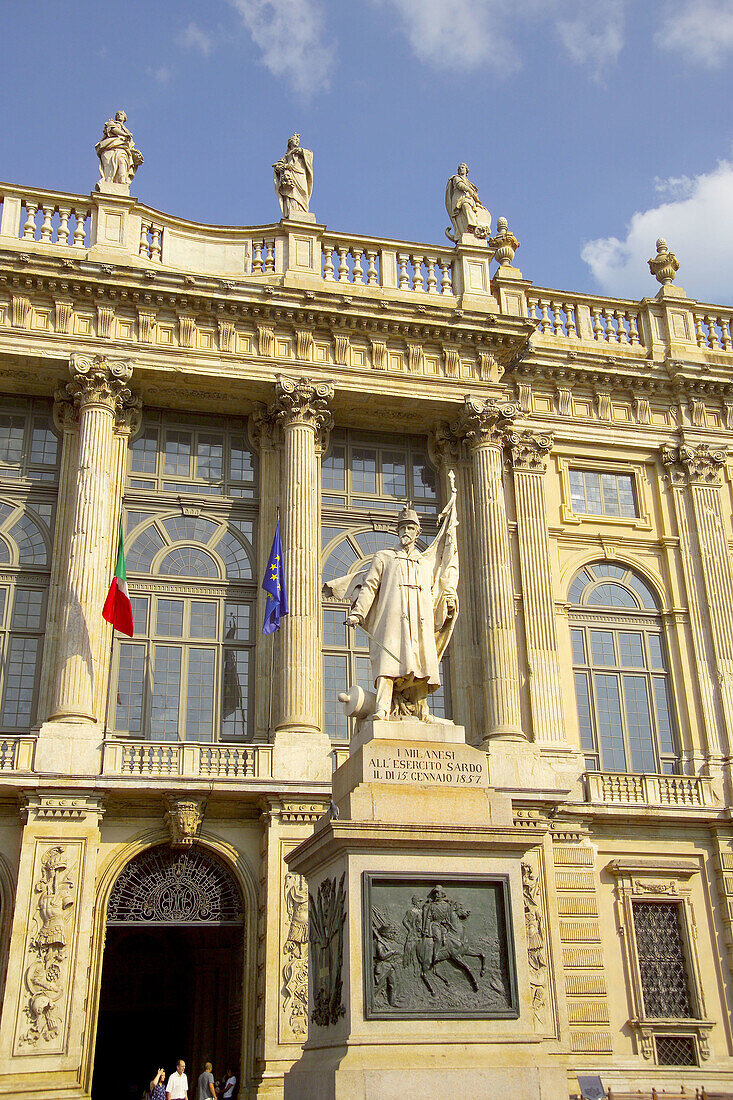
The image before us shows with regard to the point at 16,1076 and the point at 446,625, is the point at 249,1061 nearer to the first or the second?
the point at 16,1076

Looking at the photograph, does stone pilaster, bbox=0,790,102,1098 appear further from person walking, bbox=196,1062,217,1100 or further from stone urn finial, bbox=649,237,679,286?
stone urn finial, bbox=649,237,679,286

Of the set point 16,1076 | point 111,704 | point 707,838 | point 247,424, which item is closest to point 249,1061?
point 16,1076

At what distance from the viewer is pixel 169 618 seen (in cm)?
2173

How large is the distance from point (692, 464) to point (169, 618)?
1184 centimetres

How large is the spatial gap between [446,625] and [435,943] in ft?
10.9

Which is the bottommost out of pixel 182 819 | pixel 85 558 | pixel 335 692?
pixel 182 819

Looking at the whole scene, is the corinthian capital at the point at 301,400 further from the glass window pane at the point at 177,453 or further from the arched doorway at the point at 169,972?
the arched doorway at the point at 169,972

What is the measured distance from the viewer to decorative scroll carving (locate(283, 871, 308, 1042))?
1769 cm

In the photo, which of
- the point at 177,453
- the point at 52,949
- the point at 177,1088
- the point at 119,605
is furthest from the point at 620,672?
the point at 52,949

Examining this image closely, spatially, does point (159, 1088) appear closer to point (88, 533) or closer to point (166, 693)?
point (166, 693)

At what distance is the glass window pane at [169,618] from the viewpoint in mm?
21578

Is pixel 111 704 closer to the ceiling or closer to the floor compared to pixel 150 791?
closer to the ceiling

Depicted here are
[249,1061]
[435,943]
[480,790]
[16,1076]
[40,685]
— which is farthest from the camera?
[40,685]

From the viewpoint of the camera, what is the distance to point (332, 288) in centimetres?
2395
